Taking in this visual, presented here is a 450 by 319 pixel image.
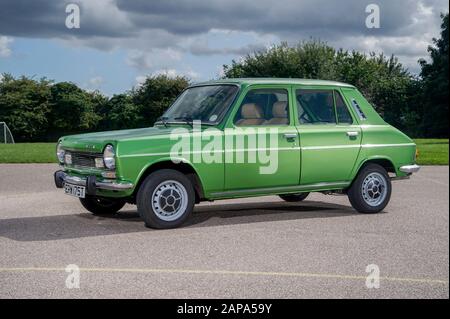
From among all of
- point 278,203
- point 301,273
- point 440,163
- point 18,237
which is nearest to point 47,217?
point 18,237

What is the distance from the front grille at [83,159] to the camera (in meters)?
8.00

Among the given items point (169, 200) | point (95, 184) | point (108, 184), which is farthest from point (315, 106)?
point (95, 184)

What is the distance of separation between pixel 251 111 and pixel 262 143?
465 millimetres

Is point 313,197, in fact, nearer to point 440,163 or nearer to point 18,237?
point 18,237

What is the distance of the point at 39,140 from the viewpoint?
190ft

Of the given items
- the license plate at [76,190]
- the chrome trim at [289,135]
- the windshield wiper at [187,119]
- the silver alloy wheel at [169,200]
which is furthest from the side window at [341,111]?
the license plate at [76,190]

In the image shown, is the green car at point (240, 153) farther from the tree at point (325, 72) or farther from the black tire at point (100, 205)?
the tree at point (325, 72)

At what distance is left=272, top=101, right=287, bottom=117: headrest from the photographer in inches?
340

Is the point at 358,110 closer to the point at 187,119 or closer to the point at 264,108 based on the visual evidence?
the point at 264,108

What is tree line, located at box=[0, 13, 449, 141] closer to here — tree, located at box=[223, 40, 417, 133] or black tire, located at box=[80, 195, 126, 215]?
tree, located at box=[223, 40, 417, 133]

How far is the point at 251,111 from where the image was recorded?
843 cm
